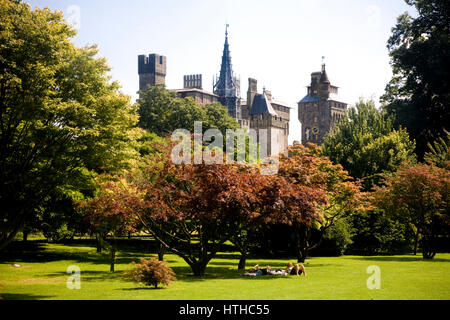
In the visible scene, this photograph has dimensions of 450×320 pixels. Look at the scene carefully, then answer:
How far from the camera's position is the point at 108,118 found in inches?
729

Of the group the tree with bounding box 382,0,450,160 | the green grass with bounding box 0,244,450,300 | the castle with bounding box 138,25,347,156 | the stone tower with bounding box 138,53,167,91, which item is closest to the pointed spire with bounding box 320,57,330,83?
the castle with bounding box 138,25,347,156

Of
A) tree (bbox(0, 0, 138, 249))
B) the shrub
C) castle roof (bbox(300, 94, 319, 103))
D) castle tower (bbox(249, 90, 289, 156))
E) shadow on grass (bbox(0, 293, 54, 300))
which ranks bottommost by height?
shadow on grass (bbox(0, 293, 54, 300))

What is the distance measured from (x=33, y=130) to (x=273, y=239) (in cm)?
2153

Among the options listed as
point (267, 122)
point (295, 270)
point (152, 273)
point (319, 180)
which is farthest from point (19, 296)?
point (267, 122)

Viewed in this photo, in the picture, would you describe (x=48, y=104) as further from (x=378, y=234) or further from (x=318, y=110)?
(x=318, y=110)

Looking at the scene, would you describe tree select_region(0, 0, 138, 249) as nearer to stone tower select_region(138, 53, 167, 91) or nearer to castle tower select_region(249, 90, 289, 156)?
stone tower select_region(138, 53, 167, 91)

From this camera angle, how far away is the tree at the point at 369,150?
1551 inches

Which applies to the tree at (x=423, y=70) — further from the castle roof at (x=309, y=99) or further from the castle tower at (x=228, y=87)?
the castle roof at (x=309, y=99)

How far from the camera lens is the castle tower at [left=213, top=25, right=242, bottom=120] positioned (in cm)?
11516

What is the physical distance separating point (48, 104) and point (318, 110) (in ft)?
358

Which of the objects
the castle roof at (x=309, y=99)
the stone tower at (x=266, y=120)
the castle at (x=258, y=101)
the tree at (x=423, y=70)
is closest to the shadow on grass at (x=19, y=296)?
the tree at (x=423, y=70)

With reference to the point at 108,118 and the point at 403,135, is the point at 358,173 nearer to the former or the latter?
the point at 403,135

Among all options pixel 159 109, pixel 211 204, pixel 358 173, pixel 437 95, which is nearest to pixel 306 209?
pixel 211 204

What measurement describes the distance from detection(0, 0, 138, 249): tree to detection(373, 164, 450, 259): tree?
17130 mm
